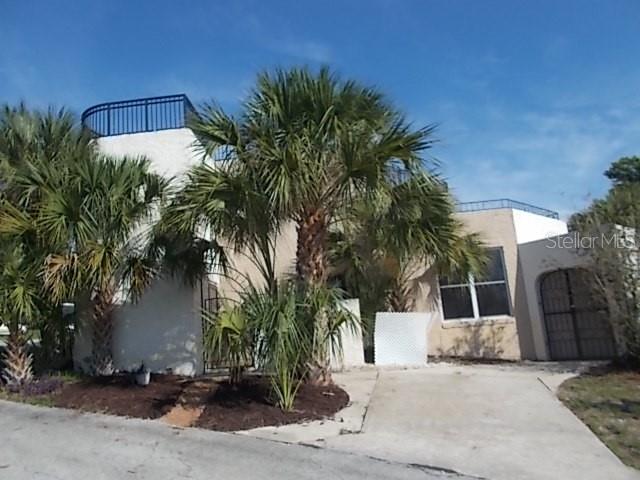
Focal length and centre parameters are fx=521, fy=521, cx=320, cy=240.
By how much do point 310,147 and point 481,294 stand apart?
9.12 meters

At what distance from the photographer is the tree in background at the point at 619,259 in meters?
11.3

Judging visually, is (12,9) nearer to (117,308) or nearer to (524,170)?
(117,308)

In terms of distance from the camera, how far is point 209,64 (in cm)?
1226

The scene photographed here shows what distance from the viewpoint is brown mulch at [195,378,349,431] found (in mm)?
8094

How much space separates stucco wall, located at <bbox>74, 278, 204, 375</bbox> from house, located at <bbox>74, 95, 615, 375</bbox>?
0.08ft

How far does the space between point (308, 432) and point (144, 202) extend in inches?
244

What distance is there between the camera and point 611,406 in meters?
8.42

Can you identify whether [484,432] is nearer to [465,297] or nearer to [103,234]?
[103,234]

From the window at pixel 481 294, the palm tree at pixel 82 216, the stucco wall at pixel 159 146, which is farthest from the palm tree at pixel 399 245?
the palm tree at pixel 82 216

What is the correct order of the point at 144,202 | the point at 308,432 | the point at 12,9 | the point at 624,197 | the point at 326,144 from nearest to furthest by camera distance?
the point at 308,432 < the point at 326,144 < the point at 12,9 < the point at 144,202 < the point at 624,197

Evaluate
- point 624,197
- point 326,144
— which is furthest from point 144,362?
point 624,197

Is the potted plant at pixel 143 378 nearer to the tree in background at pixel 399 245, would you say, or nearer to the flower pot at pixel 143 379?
the flower pot at pixel 143 379

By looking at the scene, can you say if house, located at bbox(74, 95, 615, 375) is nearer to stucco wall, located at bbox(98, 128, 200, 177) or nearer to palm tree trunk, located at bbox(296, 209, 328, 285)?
stucco wall, located at bbox(98, 128, 200, 177)

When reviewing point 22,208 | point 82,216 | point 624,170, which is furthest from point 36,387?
point 624,170
